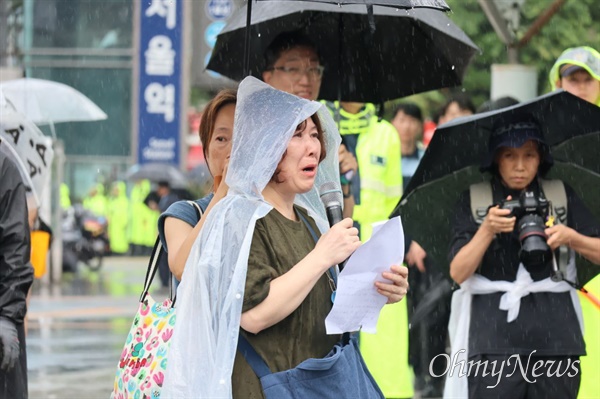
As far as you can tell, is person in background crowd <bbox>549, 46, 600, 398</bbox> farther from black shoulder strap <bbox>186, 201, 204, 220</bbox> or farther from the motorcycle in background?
the motorcycle in background

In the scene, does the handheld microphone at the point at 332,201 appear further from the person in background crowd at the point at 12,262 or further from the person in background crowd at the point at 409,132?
the person in background crowd at the point at 409,132

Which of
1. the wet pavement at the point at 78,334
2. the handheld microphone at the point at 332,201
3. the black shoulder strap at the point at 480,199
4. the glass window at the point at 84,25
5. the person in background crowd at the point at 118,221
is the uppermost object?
the glass window at the point at 84,25

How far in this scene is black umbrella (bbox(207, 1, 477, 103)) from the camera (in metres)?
6.96

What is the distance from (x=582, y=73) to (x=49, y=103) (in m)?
5.96

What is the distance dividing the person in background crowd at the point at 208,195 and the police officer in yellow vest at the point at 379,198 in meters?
3.20

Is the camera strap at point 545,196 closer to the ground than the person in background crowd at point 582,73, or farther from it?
closer to the ground

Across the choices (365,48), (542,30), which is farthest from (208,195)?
(542,30)

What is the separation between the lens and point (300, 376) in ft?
13.6

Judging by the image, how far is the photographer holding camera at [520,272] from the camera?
613 cm

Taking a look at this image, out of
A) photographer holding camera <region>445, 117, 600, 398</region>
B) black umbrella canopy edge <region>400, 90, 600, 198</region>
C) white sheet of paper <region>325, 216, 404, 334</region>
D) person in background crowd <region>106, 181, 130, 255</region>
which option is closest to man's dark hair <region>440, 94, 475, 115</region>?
black umbrella canopy edge <region>400, 90, 600, 198</region>

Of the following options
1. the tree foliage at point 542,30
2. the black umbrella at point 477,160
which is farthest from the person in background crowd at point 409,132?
the tree foliage at point 542,30

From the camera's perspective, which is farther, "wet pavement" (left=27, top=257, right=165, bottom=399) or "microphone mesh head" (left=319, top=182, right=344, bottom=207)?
"wet pavement" (left=27, top=257, right=165, bottom=399)

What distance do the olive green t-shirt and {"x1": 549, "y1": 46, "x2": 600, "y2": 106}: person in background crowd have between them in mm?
3711

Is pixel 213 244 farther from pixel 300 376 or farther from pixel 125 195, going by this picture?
pixel 125 195
